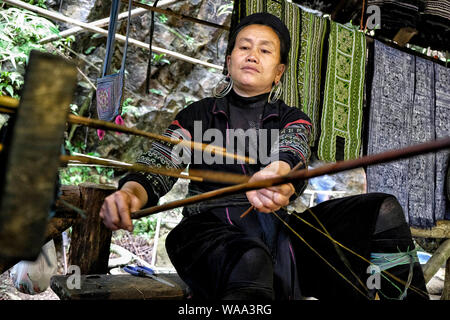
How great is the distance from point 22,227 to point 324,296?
146cm

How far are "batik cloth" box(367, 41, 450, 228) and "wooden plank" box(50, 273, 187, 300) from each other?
8.68 ft

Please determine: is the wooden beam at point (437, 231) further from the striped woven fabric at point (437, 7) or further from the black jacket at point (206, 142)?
the black jacket at point (206, 142)

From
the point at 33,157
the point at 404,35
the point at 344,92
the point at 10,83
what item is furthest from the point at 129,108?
the point at 33,157

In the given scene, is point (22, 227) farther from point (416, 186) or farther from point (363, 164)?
point (416, 186)

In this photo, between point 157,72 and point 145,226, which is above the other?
point 157,72

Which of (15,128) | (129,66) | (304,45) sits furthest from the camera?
(129,66)

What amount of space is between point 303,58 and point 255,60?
5.51ft

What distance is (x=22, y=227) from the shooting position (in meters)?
0.66

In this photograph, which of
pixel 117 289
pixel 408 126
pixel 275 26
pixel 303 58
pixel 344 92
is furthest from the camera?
pixel 408 126

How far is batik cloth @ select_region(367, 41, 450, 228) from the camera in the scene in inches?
151

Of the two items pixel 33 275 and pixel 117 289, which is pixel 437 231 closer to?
pixel 117 289

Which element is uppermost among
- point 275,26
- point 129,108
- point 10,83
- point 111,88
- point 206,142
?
point 129,108

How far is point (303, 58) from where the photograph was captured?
359 cm
